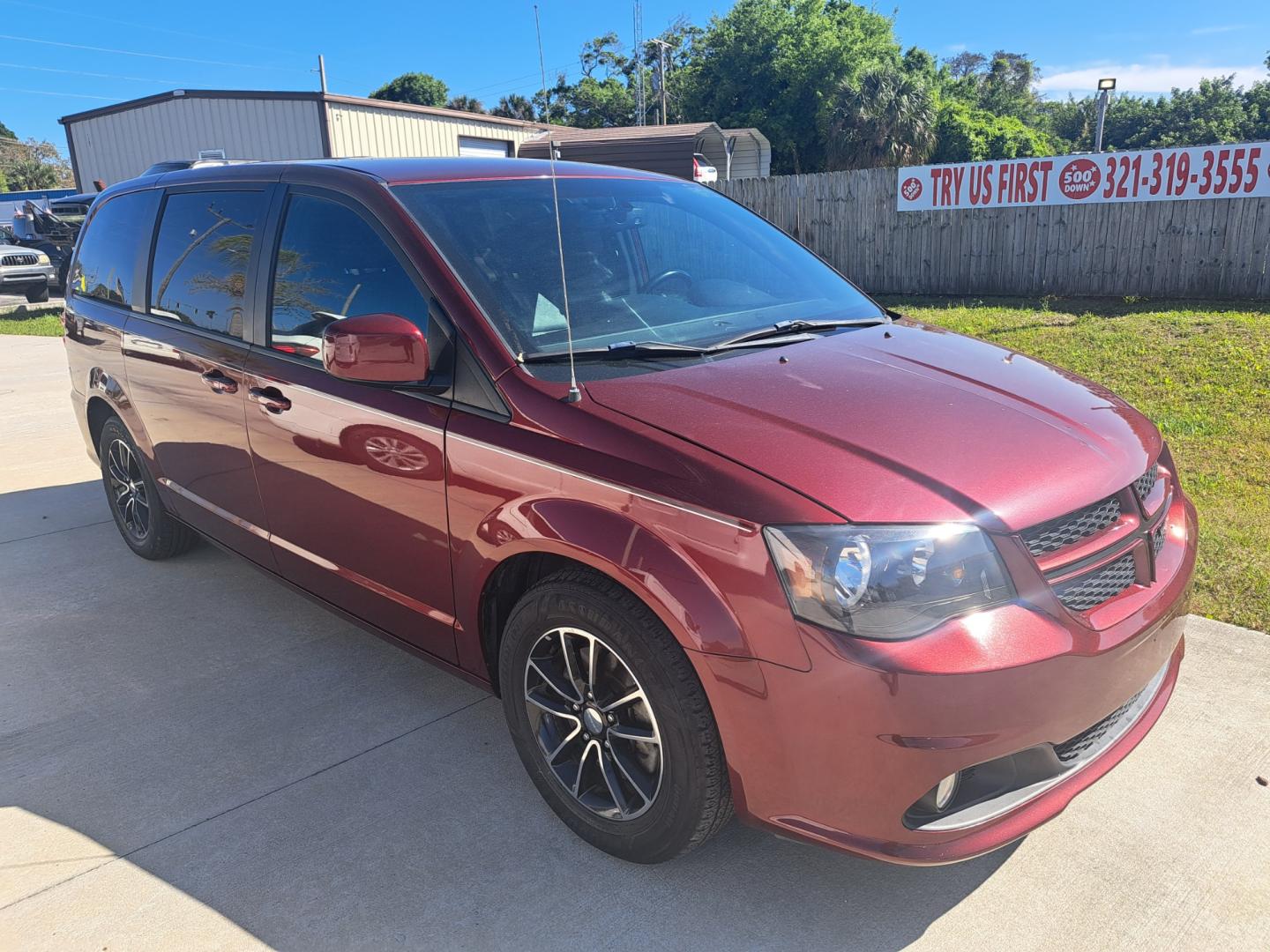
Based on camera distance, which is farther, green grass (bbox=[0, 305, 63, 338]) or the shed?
the shed

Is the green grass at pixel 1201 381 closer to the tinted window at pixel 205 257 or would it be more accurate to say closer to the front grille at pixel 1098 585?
the front grille at pixel 1098 585

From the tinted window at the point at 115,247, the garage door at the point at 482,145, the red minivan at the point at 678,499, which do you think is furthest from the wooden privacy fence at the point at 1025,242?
the garage door at the point at 482,145

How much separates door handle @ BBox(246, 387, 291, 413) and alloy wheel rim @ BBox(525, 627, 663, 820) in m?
1.42

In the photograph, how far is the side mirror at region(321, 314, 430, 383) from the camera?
2703 millimetres

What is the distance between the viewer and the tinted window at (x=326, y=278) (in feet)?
9.92

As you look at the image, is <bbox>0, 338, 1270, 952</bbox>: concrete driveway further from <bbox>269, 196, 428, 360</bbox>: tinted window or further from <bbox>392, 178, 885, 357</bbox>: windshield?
<bbox>392, 178, 885, 357</bbox>: windshield

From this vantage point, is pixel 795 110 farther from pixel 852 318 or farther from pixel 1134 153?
pixel 852 318

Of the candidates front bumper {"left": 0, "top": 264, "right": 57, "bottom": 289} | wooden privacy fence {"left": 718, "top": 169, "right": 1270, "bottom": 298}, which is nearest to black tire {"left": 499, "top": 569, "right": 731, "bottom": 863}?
wooden privacy fence {"left": 718, "top": 169, "right": 1270, "bottom": 298}

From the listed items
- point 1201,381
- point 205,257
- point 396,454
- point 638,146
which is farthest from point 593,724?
point 638,146

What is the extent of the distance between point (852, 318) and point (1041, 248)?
1055 centimetres

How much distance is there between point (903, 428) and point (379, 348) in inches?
58.1

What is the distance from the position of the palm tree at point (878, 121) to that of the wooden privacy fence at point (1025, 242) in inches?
1348

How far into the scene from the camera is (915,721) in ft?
6.60

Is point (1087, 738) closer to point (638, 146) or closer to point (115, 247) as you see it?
point (115, 247)
